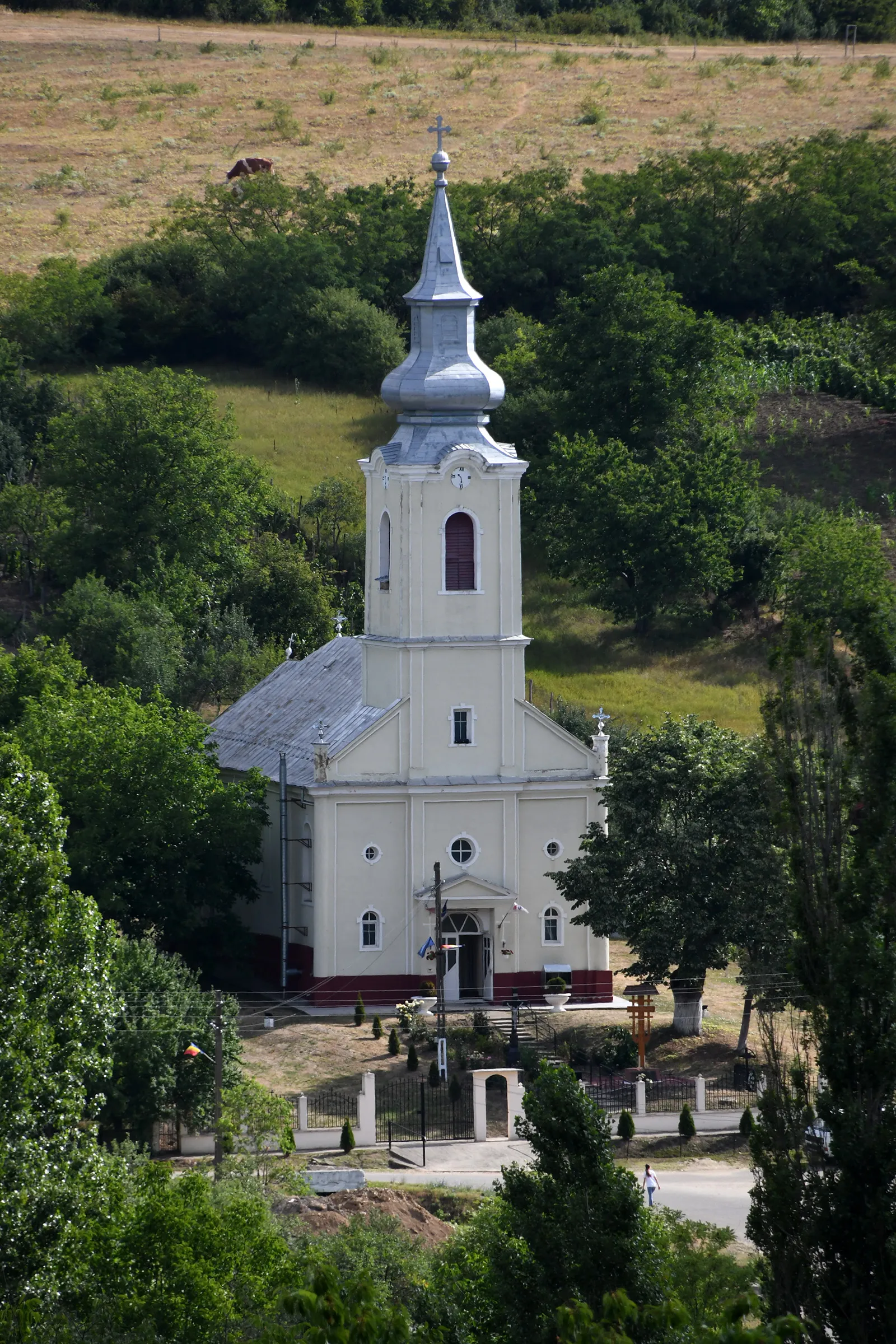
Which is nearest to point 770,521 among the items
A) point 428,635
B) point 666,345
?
point 666,345

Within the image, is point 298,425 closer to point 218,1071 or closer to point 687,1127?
point 687,1127

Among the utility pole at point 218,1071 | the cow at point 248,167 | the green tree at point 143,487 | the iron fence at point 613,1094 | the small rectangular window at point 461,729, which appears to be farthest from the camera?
the cow at point 248,167

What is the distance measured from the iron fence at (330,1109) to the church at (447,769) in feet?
22.3

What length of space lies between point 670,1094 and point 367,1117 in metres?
6.48

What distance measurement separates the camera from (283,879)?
6494cm

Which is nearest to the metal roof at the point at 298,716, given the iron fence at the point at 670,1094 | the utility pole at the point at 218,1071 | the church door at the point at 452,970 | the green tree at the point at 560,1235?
the church door at the point at 452,970

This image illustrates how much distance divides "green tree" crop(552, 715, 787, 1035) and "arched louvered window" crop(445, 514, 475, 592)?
594 centimetres

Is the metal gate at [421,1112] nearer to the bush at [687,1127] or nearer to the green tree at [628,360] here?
the bush at [687,1127]

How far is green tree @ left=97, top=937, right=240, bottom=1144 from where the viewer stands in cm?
5128

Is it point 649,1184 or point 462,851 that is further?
point 462,851

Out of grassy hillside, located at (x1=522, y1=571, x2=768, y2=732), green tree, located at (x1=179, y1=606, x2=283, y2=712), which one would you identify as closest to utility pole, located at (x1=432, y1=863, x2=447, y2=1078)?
green tree, located at (x1=179, y1=606, x2=283, y2=712)

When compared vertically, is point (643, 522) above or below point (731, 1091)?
above

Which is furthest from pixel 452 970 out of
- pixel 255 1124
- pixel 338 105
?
pixel 338 105

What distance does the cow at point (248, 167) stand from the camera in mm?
125062
